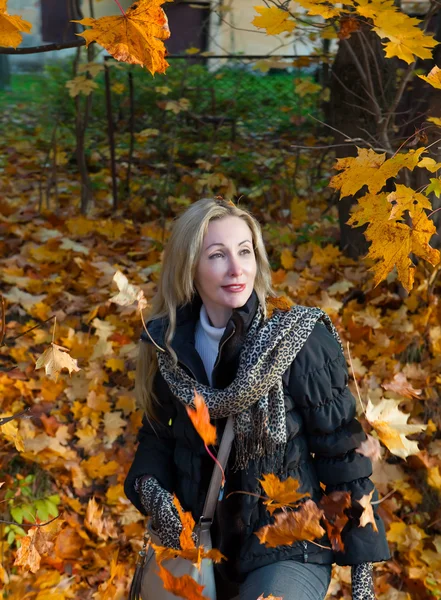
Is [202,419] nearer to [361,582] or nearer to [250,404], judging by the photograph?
[250,404]

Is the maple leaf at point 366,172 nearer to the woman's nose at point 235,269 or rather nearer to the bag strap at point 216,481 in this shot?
the woman's nose at point 235,269

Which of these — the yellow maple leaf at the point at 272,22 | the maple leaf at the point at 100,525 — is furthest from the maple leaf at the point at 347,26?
the maple leaf at the point at 100,525

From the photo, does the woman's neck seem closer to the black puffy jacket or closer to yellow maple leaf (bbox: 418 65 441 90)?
the black puffy jacket

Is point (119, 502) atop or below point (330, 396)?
below

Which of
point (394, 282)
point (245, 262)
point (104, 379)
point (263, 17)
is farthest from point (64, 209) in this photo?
point (245, 262)

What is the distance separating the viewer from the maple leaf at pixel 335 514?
2086 millimetres

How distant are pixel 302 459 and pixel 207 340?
0.46 meters

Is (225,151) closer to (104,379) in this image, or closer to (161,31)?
(104,379)

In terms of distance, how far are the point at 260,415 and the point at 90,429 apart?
5.56ft

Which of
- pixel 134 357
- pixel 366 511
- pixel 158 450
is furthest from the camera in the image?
pixel 134 357

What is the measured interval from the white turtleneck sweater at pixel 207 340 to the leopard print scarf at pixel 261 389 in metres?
0.13

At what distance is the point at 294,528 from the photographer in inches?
80.9

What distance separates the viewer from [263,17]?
2646 mm

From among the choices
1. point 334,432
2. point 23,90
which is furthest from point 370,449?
point 23,90
